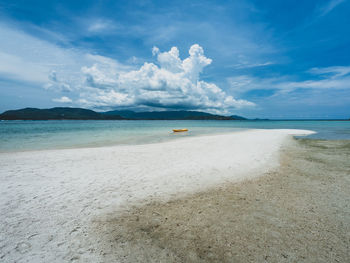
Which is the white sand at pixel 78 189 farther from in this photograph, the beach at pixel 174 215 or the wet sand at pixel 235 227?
the wet sand at pixel 235 227

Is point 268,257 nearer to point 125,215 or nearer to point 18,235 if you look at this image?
point 125,215

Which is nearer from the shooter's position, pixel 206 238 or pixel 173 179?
pixel 206 238

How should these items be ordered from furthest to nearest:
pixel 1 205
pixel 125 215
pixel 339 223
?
pixel 1 205 < pixel 125 215 < pixel 339 223

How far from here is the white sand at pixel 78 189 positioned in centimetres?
400

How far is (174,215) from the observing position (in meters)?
5.25

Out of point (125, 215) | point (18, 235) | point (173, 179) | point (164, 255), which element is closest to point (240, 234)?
point (164, 255)

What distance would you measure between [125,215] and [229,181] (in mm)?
4942

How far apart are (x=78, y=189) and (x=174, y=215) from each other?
4466mm

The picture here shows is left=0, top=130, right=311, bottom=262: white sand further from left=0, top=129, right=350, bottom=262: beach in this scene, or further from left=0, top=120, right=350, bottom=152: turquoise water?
left=0, top=120, right=350, bottom=152: turquoise water

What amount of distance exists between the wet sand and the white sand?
58 centimetres

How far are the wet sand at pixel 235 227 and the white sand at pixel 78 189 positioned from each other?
583 mm

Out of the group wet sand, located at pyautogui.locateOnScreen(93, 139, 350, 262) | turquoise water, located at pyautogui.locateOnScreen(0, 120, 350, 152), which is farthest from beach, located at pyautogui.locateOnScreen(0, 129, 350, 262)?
turquoise water, located at pyautogui.locateOnScreen(0, 120, 350, 152)

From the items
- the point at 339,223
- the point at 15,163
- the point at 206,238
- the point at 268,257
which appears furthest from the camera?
the point at 15,163

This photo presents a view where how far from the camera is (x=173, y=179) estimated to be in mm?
8234
